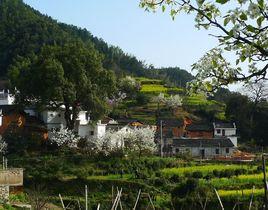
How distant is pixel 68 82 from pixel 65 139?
12.3ft

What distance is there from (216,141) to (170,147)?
3804mm

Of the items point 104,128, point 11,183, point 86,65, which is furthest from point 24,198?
point 104,128

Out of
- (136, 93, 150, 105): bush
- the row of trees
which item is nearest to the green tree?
the row of trees

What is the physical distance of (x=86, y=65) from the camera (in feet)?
125

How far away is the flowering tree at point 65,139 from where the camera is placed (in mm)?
36281

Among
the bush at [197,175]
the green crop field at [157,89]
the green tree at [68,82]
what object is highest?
the green crop field at [157,89]

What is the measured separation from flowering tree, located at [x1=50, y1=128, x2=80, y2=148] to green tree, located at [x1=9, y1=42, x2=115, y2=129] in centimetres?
173

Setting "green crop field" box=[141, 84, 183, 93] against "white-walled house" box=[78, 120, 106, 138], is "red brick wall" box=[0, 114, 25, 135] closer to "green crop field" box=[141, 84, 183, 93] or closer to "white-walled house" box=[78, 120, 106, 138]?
"white-walled house" box=[78, 120, 106, 138]

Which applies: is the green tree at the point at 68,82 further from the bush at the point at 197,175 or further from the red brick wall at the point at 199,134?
the red brick wall at the point at 199,134

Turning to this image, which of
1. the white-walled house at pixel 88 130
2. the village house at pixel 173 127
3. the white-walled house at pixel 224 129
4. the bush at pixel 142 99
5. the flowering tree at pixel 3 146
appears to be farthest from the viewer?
the bush at pixel 142 99

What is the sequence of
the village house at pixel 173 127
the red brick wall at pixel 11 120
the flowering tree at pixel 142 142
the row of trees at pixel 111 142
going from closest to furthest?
the row of trees at pixel 111 142
the flowering tree at pixel 142 142
the red brick wall at pixel 11 120
the village house at pixel 173 127

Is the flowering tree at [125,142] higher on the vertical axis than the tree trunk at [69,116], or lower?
lower

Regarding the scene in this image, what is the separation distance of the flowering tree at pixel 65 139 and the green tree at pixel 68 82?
173 centimetres

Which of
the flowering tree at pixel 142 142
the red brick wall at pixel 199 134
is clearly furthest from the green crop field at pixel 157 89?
the flowering tree at pixel 142 142
